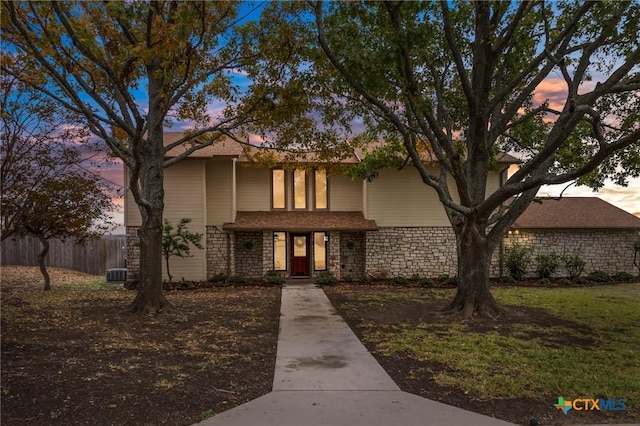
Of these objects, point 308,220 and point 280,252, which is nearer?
point 308,220

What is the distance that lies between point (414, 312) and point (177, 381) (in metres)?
7.57

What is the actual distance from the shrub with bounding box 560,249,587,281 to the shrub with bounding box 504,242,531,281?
1.73 meters

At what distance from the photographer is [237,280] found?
1873cm

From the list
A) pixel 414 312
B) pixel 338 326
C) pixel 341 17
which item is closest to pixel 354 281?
pixel 414 312

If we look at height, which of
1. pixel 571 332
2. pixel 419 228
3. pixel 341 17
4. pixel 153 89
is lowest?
pixel 571 332

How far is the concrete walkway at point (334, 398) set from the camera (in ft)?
16.3

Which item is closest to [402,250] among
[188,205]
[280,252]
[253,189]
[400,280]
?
[400,280]

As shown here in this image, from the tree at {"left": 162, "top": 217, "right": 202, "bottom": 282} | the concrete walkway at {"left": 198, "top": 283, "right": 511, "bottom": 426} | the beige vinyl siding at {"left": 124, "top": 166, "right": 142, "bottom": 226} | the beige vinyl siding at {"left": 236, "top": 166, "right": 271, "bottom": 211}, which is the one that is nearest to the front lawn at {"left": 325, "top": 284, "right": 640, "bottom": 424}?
the concrete walkway at {"left": 198, "top": 283, "right": 511, "bottom": 426}

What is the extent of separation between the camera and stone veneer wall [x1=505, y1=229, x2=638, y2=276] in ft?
69.2

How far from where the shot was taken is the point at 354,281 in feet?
64.6

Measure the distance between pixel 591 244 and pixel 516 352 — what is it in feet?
52.7

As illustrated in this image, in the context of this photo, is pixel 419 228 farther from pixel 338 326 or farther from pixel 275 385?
pixel 275 385

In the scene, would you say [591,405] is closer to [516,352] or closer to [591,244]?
[516,352]

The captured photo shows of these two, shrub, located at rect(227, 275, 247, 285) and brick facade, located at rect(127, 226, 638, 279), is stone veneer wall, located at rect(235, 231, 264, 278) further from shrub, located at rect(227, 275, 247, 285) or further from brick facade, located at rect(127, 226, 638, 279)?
shrub, located at rect(227, 275, 247, 285)
